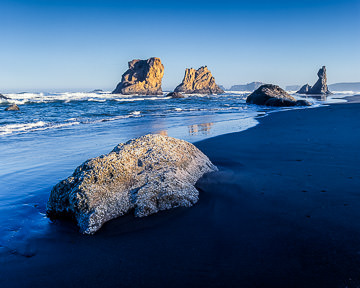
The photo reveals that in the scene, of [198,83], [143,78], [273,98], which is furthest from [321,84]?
[198,83]

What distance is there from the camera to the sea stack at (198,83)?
113 meters

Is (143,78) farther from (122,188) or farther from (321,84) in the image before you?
(122,188)

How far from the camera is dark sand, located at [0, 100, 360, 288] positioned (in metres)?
1.77

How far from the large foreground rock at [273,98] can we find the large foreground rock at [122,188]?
71.8 ft

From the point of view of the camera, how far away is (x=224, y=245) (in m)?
2.12

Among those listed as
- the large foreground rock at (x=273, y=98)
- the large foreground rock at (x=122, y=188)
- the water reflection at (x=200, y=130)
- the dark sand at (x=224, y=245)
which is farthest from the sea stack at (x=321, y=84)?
the large foreground rock at (x=122, y=188)

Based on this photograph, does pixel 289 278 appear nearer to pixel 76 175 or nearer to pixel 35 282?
pixel 35 282

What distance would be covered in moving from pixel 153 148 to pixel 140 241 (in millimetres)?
1552

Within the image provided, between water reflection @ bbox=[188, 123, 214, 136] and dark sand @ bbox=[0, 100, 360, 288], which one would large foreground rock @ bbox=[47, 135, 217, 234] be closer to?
dark sand @ bbox=[0, 100, 360, 288]

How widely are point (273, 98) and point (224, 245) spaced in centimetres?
2393

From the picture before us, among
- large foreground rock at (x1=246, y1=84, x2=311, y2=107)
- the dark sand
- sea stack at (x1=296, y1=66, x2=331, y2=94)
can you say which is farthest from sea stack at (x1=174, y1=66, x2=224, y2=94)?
the dark sand

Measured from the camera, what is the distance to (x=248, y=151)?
5387 mm

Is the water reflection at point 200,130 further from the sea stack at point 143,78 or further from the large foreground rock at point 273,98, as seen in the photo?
the sea stack at point 143,78

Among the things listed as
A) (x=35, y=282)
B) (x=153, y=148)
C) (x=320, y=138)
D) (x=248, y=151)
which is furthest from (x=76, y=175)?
(x=320, y=138)
